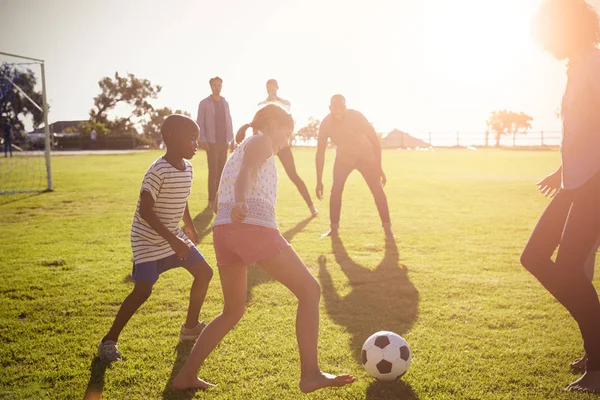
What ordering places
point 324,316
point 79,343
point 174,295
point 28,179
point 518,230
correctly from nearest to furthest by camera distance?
1. point 79,343
2. point 324,316
3. point 174,295
4. point 518,230
5. point 28,179

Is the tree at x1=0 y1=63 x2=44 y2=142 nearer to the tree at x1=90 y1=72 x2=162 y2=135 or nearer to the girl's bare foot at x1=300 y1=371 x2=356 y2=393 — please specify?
the girl's bare foot at x1=300 y1=371 x2=356 y2=393

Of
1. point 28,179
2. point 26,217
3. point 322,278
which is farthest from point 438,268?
point 28,179

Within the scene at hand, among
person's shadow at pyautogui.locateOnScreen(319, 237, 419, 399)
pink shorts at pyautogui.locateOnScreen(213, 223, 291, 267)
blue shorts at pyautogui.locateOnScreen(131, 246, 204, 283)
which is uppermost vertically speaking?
pink shorts at pyautogui.locateOnScreen(213, 223, 291, 267)

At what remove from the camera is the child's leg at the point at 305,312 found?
2.78 meters

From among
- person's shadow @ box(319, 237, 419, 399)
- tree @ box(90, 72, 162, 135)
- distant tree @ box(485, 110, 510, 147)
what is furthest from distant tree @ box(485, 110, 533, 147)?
person's shadow @ box(319, 237, 419, 399)

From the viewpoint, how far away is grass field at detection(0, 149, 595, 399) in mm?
3121

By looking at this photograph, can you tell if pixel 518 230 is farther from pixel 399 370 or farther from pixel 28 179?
pixel 28 179

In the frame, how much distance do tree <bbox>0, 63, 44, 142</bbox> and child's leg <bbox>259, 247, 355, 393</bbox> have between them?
14.7m

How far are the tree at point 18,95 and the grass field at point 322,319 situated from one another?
8.95 metres

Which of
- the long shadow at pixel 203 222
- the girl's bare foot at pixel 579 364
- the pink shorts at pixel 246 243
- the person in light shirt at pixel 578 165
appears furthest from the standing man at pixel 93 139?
the girl's bare foot at pixel 579 364

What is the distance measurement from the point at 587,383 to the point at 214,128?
330 inches

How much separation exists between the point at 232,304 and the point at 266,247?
1.46ft

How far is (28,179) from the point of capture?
18.3 meters

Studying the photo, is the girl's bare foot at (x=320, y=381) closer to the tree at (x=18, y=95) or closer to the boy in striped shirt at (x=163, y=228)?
the boy in striped shirt at (x=163, y=228)
